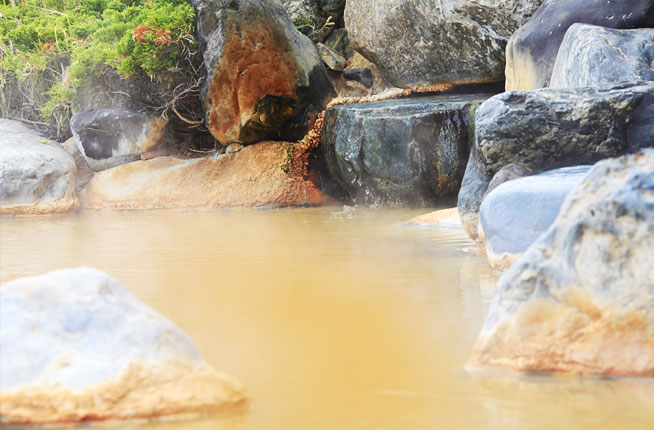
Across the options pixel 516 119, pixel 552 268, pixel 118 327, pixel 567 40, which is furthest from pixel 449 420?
pixel 567 40

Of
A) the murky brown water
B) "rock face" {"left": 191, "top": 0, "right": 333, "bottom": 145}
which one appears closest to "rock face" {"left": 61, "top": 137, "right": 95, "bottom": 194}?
"rock face" {"left": 191, "top": 0, "right": 333, "bottom": 145}

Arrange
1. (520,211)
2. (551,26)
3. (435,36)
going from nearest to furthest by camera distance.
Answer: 1. (520,211)
2. (551,26)
3. (435,36)

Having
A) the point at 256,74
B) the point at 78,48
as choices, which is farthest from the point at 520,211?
the point at 78,48

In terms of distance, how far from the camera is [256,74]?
982 cm

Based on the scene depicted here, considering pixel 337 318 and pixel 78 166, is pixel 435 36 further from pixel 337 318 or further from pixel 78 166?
pixel 337 318

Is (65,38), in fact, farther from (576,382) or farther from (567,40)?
(576,382)

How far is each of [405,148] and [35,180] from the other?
5.05m

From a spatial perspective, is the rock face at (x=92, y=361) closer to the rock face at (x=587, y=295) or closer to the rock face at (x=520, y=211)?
the rock face at (x=587, y=295)

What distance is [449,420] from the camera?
7.63 feet

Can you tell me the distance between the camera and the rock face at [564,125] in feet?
16.3

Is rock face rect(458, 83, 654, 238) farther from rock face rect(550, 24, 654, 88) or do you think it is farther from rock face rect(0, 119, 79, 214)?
rock face rect(0, 119, 79, 214)

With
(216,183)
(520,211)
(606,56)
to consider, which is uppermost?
(606,56)

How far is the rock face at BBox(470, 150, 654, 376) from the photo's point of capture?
8.44 feet

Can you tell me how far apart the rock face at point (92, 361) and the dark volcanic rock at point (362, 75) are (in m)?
9.90
